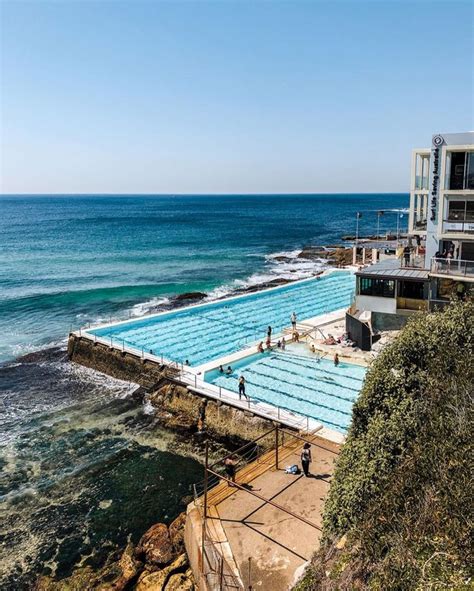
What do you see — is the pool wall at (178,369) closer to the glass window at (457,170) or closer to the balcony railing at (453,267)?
the balcony railing at (453,267)

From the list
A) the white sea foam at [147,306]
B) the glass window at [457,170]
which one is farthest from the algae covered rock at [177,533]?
the white sea foam at [147,306]

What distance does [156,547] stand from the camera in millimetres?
14305

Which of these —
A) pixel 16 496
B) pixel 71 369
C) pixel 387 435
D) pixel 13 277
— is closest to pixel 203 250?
pixel 13 277

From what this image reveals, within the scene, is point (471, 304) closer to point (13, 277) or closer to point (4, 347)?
point (4, 347)

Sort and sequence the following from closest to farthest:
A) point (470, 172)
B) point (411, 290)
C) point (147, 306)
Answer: point (470, 172), point (411, 290), point (147, 306)

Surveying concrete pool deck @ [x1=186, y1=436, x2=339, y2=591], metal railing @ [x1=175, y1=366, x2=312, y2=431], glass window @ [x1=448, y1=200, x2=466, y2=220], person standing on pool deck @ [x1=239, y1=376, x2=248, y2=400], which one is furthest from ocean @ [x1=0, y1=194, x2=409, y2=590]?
glass window @ [x1=448, y1=200, x2=466, y2=220]

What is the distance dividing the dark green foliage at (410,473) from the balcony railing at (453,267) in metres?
9.15

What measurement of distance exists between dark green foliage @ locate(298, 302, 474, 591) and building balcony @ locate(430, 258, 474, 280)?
9089 mm

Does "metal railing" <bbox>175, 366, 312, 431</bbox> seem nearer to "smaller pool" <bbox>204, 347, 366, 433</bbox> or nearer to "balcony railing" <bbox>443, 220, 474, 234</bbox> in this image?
"smaller pool" <bbox>204, 347, 366, 433</bbox>

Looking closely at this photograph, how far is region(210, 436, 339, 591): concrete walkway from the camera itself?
438 inches

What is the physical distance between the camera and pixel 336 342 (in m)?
28.3

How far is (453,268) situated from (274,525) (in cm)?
1572

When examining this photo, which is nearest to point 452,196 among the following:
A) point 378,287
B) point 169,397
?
point 378,287

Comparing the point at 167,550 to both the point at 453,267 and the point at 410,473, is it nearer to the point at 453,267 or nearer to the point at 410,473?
the point at 410,473
